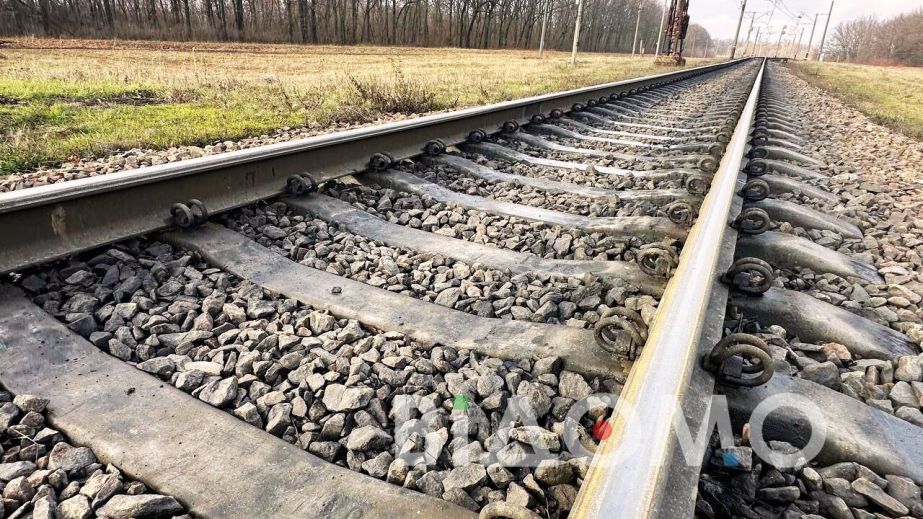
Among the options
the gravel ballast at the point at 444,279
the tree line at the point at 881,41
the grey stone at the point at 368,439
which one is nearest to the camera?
the grey stone at the point at 368,439

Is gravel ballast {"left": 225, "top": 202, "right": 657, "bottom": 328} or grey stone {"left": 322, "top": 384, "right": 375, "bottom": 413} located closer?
grey stone {"left": 322, "top": 384, "right": 375, "bottom": 413}

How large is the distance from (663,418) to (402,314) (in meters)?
1.00

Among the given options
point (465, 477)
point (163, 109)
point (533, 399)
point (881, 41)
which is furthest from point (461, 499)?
point (881, 41)

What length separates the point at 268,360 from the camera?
162 cm

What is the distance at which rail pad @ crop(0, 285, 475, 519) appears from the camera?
1.13m

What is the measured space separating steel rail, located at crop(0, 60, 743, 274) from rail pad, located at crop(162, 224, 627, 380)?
8.6 inches

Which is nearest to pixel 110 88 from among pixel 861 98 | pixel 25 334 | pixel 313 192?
pixel 313 192

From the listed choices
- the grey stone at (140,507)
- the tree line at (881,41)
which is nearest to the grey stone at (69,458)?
the grey stone at (140,507)

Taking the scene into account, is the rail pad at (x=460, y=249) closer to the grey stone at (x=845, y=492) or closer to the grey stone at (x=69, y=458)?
the grey stone at (x=845, y=492)

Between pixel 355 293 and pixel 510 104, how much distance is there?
12.9ft

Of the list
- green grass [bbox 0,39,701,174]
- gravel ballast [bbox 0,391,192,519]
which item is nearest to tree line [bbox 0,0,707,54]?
green grass [bbox 0,39,701,174]

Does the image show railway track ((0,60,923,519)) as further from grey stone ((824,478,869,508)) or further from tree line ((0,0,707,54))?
tree line ((0,0,707,54))

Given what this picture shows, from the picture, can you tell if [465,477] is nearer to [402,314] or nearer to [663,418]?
[663,418]

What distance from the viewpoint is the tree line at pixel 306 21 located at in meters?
38.9
